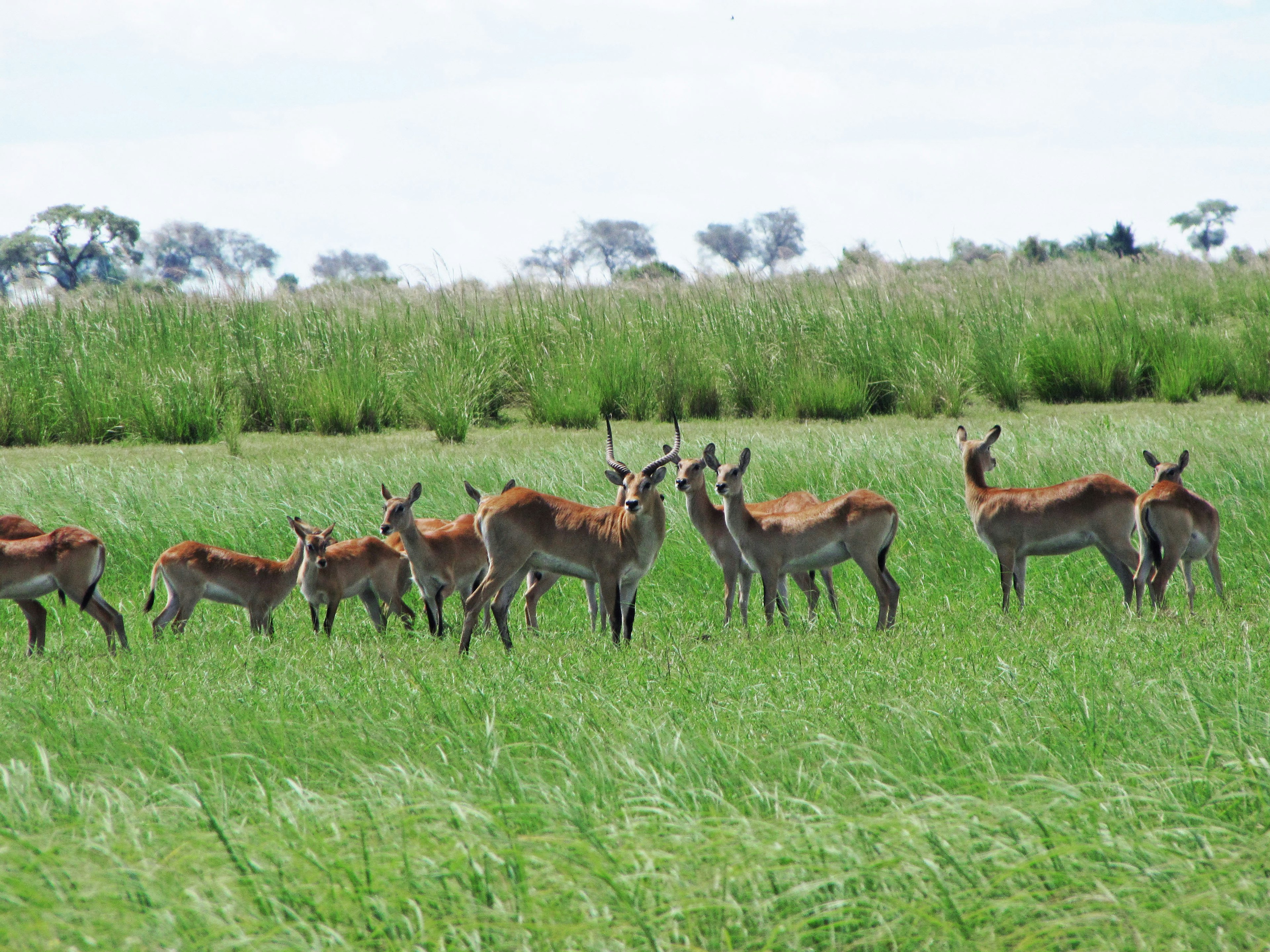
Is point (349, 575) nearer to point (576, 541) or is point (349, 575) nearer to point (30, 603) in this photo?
point (576, 541)

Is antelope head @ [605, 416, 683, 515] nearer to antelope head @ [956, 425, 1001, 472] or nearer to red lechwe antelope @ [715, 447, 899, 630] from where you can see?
red lechwe antelope @ [715, 447, 899, 630]

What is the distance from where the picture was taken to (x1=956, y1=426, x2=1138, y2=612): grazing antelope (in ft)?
26.6

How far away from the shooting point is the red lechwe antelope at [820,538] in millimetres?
8133

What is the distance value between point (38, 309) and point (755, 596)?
12.9 meters

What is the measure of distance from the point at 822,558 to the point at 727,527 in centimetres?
73

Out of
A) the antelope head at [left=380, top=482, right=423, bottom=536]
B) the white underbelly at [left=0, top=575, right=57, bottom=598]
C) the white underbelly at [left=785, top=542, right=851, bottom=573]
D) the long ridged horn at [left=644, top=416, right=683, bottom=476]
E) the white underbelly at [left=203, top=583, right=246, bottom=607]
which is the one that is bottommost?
the white underbelly at [left=203, top=583, right=246, bottom=607]

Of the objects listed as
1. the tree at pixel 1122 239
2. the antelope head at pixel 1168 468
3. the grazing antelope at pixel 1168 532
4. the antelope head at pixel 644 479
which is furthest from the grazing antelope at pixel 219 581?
the tree at pixel 1122 239

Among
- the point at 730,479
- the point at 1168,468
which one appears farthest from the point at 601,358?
the point at 1168,468

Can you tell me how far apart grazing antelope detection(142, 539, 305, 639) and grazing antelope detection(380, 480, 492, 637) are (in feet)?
2.55

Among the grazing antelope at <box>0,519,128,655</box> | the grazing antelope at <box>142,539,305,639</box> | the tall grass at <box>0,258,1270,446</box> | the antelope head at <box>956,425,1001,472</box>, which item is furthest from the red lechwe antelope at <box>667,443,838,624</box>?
the tall grass at <box>0,258,1270,446</box>

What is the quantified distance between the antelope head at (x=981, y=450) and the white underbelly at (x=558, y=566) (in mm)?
2787

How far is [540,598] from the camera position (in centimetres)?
995

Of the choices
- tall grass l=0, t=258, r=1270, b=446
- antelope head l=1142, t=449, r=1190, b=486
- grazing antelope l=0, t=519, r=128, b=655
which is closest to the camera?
grazing antelope l=0, t=519, r=128, b=655

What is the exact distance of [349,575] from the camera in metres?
8.71
